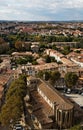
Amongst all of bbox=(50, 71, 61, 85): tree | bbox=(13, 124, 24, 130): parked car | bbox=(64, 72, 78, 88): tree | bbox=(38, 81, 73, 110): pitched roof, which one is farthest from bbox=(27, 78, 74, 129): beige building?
bbox=(50, 71, 61, 85): tree

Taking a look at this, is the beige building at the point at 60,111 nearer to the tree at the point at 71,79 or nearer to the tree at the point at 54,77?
the tree at the point at 71,79

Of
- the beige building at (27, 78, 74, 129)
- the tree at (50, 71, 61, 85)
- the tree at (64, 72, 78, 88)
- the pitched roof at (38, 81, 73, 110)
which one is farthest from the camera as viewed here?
the tree at (50, 71, 61, 85)

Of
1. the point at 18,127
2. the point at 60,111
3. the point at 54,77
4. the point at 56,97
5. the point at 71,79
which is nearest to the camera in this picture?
the point at 60,111

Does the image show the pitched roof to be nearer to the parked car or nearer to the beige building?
the beige building

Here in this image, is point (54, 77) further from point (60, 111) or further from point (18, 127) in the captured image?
point (18, 127)

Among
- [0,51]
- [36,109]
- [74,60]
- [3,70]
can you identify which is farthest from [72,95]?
[0,51]

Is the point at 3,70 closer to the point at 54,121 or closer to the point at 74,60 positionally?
the point at 74,60

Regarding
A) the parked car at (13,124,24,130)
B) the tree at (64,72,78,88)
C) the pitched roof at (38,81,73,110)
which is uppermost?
the pitched roof at (38,81,73,110)

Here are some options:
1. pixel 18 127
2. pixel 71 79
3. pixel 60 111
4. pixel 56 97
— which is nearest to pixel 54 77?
pixel 71 79

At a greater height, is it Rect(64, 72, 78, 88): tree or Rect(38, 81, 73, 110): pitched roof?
Rect(38, 81, 73, 110): pitched roof

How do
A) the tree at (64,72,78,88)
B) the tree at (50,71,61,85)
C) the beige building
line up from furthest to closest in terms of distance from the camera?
1. the tree at (50,71,61,85)
2. the tree at (64,72,78,88)
3. the beige building

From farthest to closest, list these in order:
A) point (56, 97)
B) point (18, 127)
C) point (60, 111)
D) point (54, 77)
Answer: point (54, 77), point (56, 97), point (18, 127), point (60, 111)
